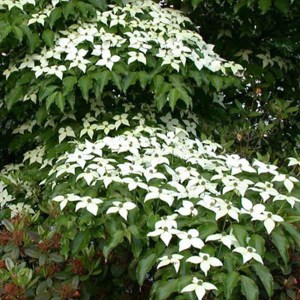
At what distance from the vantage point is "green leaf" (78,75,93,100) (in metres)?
2.83

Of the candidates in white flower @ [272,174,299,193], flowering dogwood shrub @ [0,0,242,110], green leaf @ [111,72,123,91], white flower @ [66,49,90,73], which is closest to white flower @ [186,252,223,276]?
white flower @ [272,174,299,193]

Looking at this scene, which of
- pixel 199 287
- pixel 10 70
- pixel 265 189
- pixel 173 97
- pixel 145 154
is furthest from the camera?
pixel 10 70

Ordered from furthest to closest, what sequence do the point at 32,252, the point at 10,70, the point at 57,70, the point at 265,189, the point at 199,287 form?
the point at 10,70 < the point at 57,70 < the point at 32,252 < the point at 265,189 < the point at 199,287

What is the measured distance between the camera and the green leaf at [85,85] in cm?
283

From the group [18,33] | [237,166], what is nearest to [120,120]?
[18,33]

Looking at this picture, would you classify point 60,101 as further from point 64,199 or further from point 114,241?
point 114,241

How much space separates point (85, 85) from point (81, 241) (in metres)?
0.97

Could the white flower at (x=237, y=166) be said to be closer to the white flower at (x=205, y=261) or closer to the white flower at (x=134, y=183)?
the white flower at (x=134, y=183)

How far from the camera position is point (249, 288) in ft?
6.07

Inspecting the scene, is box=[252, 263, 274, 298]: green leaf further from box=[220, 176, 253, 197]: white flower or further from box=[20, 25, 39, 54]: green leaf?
box=[20, 25, 39, 54]: green leaf

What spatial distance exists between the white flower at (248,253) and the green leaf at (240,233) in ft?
0.10

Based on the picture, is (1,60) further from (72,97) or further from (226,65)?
(226,65)

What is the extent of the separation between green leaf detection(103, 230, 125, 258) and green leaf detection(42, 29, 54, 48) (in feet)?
4.37

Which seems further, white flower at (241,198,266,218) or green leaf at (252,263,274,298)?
white flower at (241,198,266,218)
